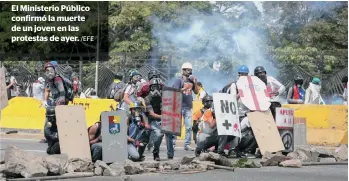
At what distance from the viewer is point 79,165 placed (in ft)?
40.0

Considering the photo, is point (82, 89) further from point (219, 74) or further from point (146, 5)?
point (146, 5)

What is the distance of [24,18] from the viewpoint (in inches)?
1315

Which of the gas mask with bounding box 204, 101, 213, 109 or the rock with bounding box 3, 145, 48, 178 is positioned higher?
the gas mask with bounding box 204, 101, 213, 109

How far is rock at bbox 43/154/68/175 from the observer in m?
11.5

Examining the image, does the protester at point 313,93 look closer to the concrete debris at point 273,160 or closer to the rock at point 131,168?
the concrete debris at point 273,160

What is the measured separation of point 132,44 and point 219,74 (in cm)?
721

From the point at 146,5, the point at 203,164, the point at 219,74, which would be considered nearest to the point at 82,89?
the point at 219,74

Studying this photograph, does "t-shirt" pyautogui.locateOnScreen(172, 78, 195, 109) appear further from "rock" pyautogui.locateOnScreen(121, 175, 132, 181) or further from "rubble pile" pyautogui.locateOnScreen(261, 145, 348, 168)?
"rock" pyautogui.locateOnScreen(121, 175, 132, 181)

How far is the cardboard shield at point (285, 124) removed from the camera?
15.9 m

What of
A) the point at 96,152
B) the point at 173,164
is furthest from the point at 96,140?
the point at 173,164

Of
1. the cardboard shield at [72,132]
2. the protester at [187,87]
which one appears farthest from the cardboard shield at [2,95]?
the protester at [187,87]

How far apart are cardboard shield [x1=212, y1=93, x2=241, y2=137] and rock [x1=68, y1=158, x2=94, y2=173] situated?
3532 millimetres

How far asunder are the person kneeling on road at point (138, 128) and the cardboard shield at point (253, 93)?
2094 mm

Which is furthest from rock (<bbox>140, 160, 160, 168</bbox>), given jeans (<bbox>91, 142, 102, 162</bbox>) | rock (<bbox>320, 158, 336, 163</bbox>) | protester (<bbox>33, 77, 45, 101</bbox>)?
protester (<bbox>33, 77, 45, 101</bbox>)
